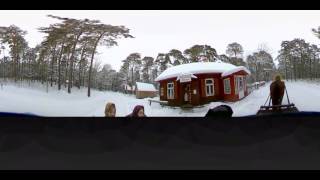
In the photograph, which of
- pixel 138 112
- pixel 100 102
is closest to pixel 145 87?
pixel 138 112

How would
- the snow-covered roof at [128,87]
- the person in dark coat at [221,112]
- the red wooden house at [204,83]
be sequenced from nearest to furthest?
the person in dark coat at [221,112], the red wooden house at [204,83], the snow-covered roof at [128,87]

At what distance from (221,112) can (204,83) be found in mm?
258

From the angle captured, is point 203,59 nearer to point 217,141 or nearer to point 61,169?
point 217,141

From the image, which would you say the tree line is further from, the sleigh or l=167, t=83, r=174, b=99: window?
the sleigh

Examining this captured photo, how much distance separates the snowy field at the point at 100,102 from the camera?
3248mm

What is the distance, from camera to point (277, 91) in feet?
10.9

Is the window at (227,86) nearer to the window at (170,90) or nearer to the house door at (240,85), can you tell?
the house door at (240,85)

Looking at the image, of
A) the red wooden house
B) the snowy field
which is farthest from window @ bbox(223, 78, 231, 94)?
the snowy field

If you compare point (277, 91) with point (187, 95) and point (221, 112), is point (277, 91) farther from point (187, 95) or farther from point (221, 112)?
point (187, 95)

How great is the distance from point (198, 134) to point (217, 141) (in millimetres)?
151

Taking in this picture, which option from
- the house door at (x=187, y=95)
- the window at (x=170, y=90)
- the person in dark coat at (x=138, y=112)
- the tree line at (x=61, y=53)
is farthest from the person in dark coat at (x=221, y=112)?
the tree line at (x=61, y=53)

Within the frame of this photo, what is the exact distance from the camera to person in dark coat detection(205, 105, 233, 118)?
3229mm

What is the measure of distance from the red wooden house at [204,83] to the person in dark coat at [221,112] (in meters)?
0.08

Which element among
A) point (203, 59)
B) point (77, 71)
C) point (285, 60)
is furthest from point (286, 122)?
point (77, 71)
